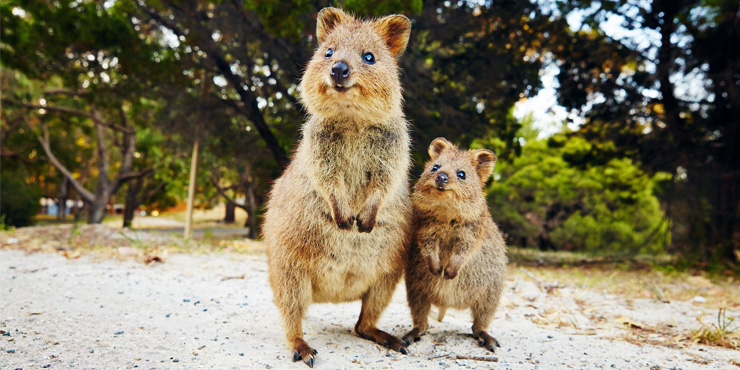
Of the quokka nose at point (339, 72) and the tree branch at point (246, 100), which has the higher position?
the tree branch at point (246, 100)

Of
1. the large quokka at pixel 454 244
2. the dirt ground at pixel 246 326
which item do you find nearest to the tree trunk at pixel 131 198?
the dirt ground at pixel 246 326

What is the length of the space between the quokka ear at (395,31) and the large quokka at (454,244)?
31.5 inches

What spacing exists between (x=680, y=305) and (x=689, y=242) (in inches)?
189

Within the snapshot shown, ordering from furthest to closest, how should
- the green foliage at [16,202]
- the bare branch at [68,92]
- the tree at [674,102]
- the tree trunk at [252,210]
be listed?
1. the tree trunk at [252,210]
2. the green foliage at [16,202]
3. the bare branch at [68,92]
4. the tree at [674,102]

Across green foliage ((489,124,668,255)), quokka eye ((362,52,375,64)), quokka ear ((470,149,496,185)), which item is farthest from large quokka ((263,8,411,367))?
green foliage ((489,124,668,255))

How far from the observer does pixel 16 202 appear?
16.5 m

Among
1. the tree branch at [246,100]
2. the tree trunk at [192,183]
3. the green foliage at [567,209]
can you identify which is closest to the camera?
the tree branch at [246,100]

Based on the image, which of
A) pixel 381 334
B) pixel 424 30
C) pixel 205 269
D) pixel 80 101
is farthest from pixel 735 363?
pixel 80 101

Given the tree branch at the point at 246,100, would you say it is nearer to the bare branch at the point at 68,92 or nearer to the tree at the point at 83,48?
the tree at the point at 83,48

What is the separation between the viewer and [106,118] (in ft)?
64.2

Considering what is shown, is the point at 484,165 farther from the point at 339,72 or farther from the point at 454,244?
the point at 339,72

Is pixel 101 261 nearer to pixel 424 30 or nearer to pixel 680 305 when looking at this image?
pixel 424 30

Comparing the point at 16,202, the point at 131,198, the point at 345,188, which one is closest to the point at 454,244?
the point at 345,188

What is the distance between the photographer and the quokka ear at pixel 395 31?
10.6 ft
